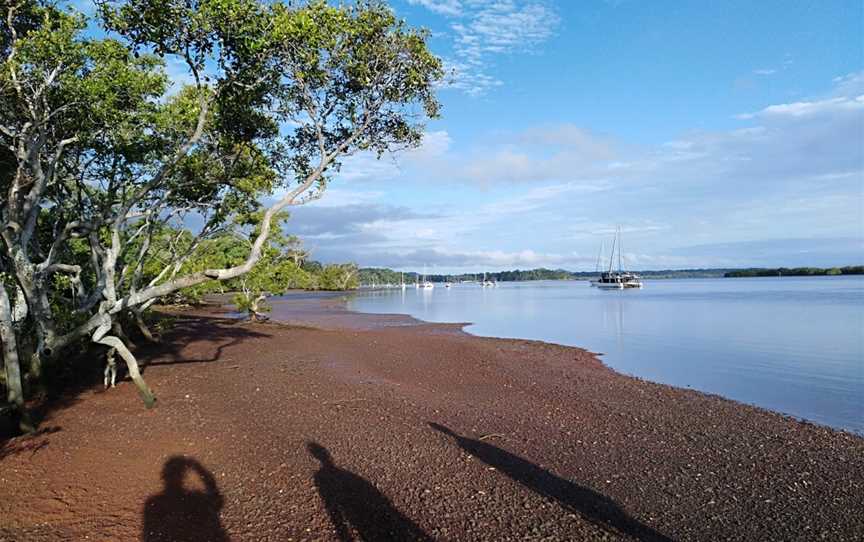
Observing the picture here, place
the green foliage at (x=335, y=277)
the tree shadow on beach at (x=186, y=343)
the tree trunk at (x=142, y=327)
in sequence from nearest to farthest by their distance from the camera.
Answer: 1. the tree shadow on beach at (x=186, y=343)
2. the tree trunk at (x=142, y=327)
3. the green foliage at (x=335, y=277)

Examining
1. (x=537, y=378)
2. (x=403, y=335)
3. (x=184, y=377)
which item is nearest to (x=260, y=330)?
(x=403, y=335)

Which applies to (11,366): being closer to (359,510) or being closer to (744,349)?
(359,510)

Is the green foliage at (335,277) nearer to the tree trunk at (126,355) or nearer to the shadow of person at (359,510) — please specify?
the tree trunk at (126,355)

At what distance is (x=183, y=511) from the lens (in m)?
5.41

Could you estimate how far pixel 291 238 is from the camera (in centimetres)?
3303

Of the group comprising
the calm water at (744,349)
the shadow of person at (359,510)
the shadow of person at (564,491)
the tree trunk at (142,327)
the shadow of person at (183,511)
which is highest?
the tree trunk at (142,327)

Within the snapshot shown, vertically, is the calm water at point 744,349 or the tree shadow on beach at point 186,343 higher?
the tree shadow on beach at point 186,343

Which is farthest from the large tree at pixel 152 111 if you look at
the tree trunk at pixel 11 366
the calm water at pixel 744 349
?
the calm water at pixel 744 349

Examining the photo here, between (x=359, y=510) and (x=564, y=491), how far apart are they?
2.39 metres

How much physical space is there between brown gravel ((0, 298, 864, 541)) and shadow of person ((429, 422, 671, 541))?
3 cm

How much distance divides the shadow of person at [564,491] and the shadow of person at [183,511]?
3.35m

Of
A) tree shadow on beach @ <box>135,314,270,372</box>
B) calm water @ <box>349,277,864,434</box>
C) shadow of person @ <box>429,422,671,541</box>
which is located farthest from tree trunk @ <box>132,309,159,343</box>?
calm water @ <box>349,277,864,434</box>

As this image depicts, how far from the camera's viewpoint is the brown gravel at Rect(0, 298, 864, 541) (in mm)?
5328

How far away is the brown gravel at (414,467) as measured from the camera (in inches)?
210
